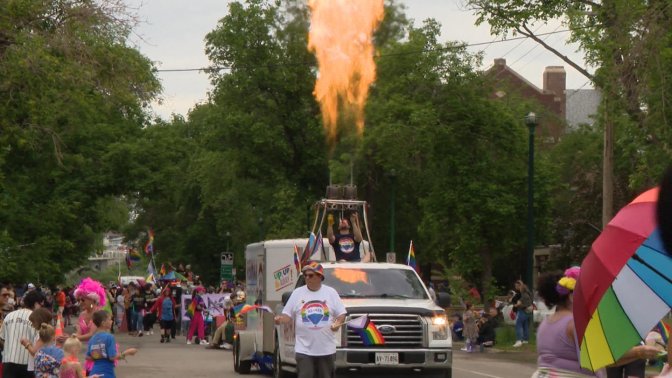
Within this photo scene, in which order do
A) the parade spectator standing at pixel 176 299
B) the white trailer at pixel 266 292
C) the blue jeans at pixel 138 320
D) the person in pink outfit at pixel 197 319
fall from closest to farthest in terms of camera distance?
the white trailer at pixel 266 292
the person in pink outfit at pixel 197 319
the parade spectator standing at pixel 176 299
the blue jeans at pixel 138 320

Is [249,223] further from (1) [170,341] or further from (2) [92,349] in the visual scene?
(2) [92,349]

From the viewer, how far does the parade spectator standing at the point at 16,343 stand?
585 inches

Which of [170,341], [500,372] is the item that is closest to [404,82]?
[170,341]

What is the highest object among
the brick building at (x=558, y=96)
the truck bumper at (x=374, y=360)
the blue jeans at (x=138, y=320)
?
the brick building at (x=558, y=96)

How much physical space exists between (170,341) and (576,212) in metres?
23.3

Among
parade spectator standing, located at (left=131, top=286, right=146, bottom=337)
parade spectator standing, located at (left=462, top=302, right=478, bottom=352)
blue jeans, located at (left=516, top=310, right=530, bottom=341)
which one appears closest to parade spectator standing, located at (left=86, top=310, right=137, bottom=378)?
parade spectator standing, located at (left=462, top=302, right=478, bottom=352)

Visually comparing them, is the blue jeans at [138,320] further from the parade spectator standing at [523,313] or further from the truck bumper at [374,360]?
the truck bumper at [374,360]

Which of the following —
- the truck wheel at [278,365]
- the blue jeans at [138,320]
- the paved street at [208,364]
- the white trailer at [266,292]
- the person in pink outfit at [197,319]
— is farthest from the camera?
the blue jeans at [138,320]

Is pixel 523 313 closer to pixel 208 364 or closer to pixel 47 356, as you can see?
pixel 208 364

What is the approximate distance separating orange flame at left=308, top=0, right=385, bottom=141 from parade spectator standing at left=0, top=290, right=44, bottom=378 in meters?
27.2

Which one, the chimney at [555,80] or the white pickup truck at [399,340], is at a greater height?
the chimney at [555,80]

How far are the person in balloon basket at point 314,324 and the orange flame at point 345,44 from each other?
88.5ft

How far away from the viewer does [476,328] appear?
115ft

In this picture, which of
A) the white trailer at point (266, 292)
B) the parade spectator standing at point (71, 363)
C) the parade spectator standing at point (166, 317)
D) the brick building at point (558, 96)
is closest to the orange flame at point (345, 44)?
the parade spectator standing at point (166, 317)
